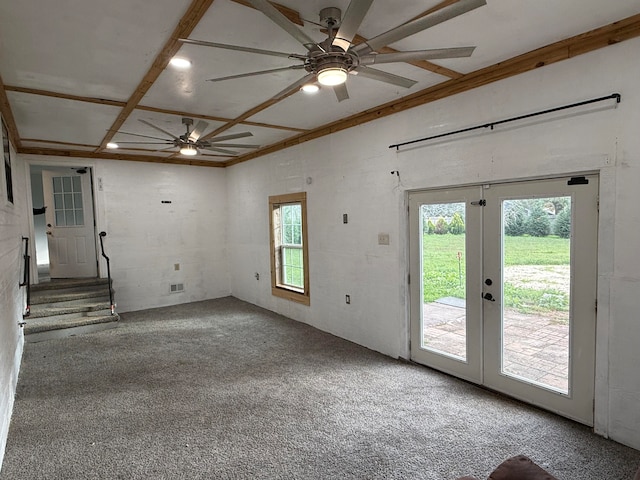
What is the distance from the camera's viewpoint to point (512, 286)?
10.4 ft

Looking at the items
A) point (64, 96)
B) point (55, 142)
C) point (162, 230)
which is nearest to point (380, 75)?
point (64, 96)

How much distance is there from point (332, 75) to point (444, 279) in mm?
2393

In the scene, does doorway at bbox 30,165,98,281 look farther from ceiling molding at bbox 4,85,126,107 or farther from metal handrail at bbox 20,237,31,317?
ceiling molding at bbox 4,85,126,107

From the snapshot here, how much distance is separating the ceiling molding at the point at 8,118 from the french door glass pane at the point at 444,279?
414cm

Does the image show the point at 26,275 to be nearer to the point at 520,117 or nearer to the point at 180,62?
the point at 180,62

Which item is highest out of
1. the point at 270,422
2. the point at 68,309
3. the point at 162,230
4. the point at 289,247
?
the point at 162,230

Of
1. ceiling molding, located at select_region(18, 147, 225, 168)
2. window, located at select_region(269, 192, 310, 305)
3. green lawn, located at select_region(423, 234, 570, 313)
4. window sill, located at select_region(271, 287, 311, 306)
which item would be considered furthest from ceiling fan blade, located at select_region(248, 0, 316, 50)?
ceiling molding, located at select_region(18, 147, 225, 168)

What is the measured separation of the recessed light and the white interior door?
4.75 m

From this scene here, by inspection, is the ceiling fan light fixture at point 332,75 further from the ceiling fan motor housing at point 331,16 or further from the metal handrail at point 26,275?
the metal handrail at point 26,275

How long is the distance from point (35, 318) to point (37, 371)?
1.71 metres

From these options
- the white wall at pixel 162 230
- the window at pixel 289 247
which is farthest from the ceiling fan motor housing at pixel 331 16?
the white wall at pixel 162 230

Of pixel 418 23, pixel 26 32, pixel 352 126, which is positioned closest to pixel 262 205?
pixel 352 126

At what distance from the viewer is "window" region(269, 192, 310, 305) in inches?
220

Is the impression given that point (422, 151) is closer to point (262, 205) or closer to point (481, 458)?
point (481, 458)
